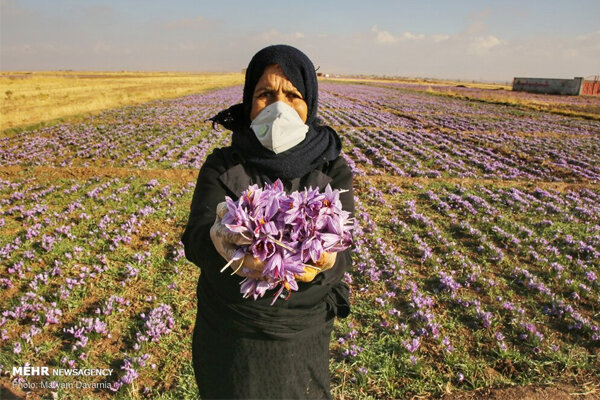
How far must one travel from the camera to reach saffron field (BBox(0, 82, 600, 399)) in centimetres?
399

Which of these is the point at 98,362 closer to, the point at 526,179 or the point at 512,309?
the point at 512,309

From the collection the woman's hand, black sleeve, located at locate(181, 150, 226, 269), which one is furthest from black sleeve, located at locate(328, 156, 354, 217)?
black sleeve, located at locate(181, 150, 226, 269)

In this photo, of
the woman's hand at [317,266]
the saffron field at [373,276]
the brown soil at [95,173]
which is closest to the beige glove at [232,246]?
the woman's hand at [317,266]

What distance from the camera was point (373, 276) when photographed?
18.9 ft

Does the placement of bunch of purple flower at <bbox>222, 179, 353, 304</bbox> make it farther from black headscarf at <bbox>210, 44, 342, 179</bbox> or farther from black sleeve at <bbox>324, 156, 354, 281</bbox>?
black headscarf at <bbox>210, 44, 342, 179</bbox>

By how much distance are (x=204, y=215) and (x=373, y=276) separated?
458cm

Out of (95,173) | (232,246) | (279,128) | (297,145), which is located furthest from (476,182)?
(95,173)

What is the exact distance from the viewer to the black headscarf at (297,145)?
1.82 m

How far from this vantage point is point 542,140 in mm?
19109

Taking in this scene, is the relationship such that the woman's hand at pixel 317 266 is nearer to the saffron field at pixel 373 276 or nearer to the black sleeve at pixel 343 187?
the black sleeve at pixel 343 187

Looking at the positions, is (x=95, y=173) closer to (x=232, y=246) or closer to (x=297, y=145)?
(x=297, y=145)

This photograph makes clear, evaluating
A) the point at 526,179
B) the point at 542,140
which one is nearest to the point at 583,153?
the point at 542,140

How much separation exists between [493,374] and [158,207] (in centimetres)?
745

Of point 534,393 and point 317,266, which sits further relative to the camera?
point 534,393
